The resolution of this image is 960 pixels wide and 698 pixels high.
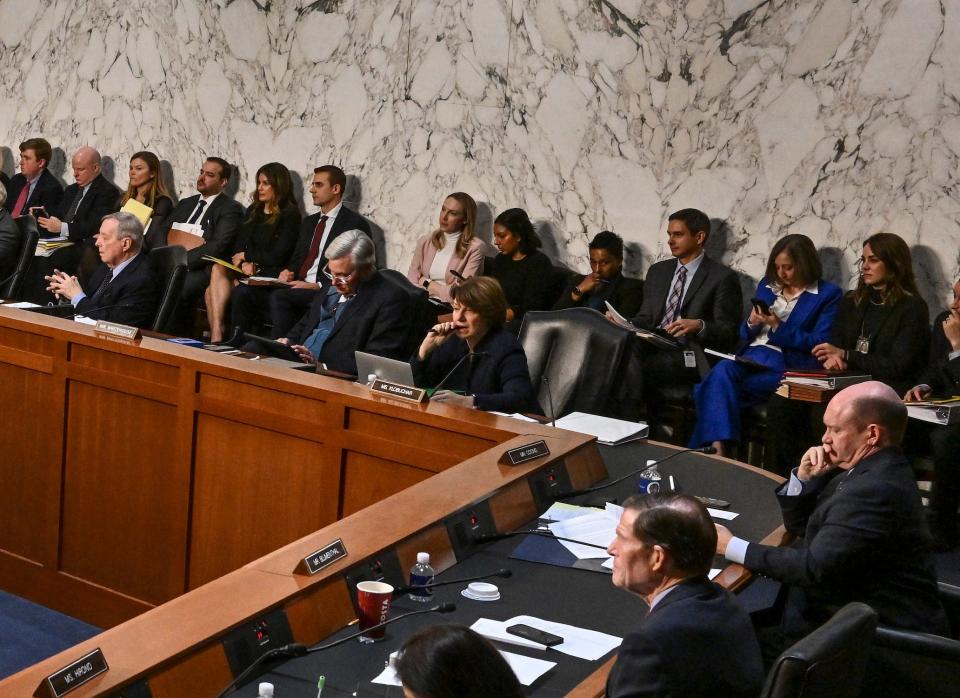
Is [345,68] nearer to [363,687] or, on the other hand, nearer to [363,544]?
[363,544]

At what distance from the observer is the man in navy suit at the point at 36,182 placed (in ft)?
31.9

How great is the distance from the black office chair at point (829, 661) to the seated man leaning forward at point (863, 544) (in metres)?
0.61

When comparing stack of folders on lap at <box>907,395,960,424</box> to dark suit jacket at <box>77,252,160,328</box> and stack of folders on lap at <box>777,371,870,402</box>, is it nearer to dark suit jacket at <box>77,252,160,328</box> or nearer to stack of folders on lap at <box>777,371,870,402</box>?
stack of folders on lap at <box>777,371,870,402</box>

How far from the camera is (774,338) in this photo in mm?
6062

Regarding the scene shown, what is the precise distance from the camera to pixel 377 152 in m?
8.27

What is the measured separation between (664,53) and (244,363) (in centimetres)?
363

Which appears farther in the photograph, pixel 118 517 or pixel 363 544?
pixel 118 517

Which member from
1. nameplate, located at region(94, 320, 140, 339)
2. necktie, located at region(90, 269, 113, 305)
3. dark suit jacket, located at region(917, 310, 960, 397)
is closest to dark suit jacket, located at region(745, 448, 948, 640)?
dark suit jacket, located at region(917, 310, 960, 397)

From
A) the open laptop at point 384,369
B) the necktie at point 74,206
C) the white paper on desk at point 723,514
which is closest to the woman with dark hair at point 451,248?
the open laptop at point 384,369

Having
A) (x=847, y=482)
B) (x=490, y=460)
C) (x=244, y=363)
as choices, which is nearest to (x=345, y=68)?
(x=244, y=363)

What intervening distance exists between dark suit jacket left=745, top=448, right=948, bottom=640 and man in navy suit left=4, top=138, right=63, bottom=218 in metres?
7.91

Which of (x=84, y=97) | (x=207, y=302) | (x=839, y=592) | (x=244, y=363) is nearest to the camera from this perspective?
(x=839, y=592)

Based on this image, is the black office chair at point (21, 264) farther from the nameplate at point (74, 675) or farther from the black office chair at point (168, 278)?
the nameplate at point (74, 675)

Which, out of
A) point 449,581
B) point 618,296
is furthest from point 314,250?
point 449,581
